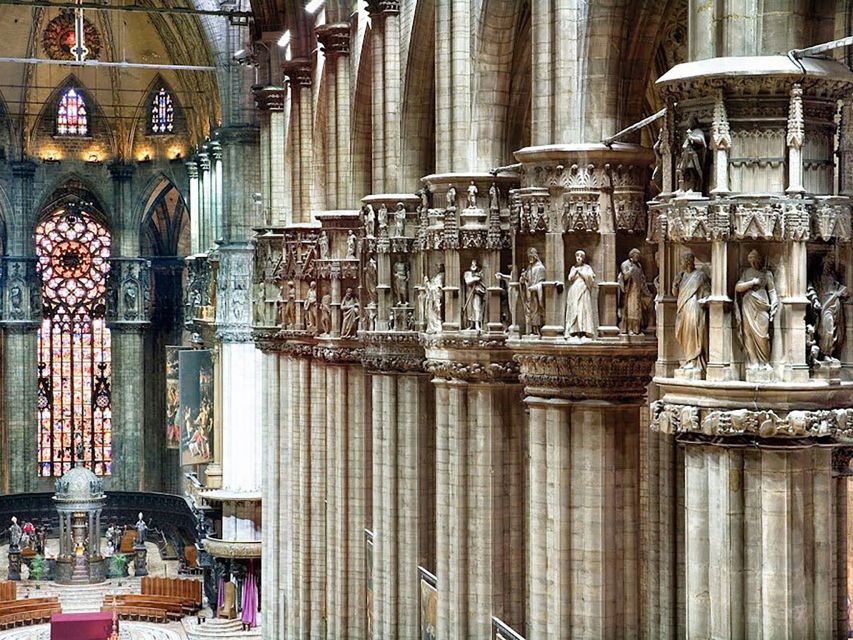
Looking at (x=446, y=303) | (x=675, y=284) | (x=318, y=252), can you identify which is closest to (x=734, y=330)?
(x=675, y=284)

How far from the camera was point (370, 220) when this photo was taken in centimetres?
3528

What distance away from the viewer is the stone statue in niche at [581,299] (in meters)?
23.3

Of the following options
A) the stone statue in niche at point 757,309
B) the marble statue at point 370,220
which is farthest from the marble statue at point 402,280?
the stone statue in niche at point 757,309

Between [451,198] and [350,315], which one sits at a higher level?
[451,198]

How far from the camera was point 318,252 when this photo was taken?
44.4m

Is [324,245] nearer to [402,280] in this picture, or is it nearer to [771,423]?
[402,280]

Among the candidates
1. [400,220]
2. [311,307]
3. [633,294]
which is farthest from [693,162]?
[311,307]

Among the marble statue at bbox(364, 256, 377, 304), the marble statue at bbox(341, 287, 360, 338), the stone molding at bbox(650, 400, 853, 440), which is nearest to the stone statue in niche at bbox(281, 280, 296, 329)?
the marble statue at bbox(341, 287, 360, 338)

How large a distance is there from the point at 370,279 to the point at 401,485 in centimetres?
465

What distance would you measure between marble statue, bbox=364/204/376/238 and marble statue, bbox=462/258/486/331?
6.70m

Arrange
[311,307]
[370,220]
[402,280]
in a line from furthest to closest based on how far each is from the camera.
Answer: [311,307] → [370,220] → [402,280]

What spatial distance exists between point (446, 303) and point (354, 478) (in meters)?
12.4

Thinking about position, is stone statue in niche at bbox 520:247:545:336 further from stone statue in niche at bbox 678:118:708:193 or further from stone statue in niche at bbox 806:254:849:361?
stone statue in niche at bbox 806:254:849:361

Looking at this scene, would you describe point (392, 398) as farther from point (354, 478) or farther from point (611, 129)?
point (611, 129)
